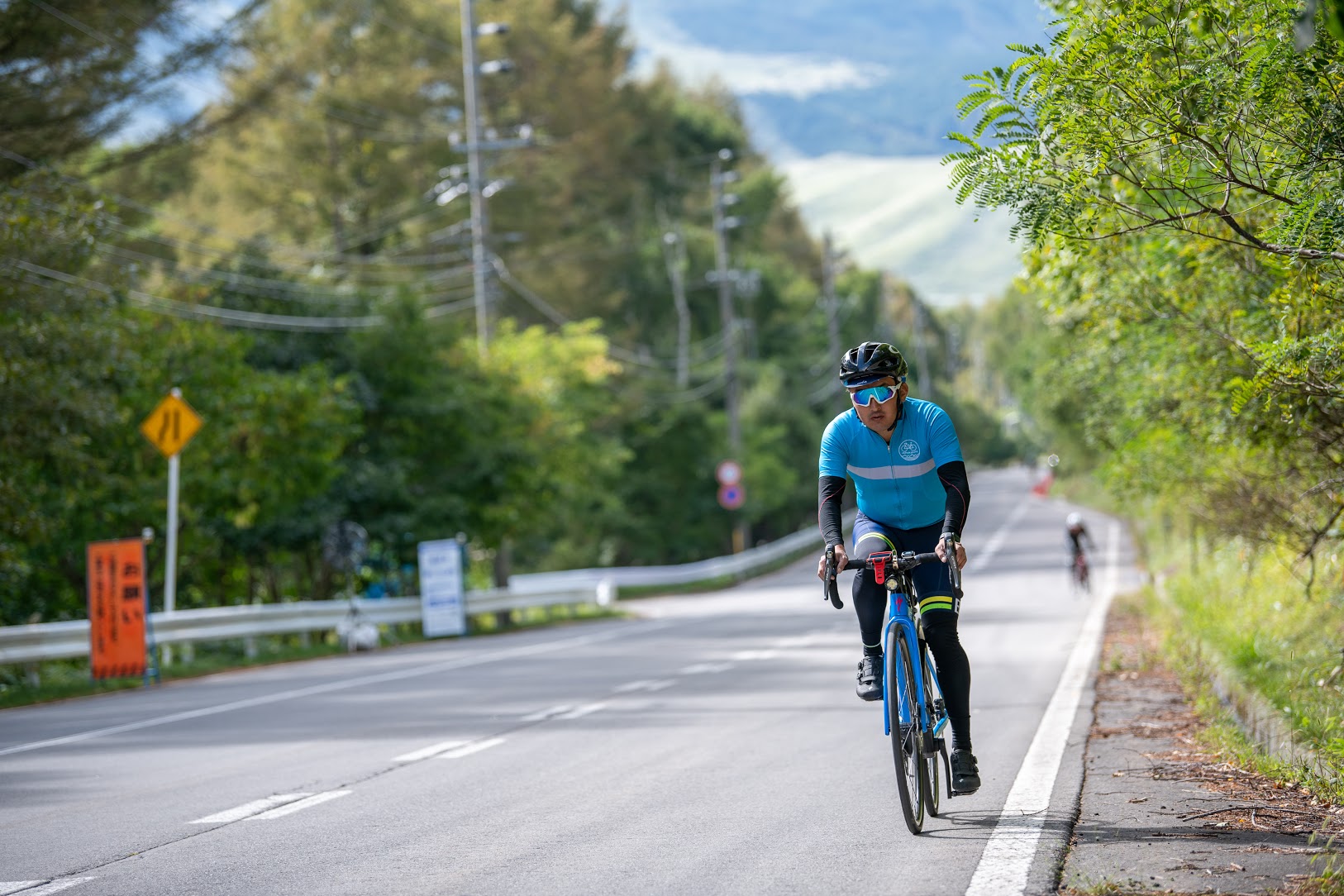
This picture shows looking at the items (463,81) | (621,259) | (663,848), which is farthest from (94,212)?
(621,259)

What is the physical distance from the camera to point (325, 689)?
16.6 metres

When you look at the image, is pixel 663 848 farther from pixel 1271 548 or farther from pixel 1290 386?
pixel 1271 548

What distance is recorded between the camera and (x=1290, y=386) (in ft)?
27.4

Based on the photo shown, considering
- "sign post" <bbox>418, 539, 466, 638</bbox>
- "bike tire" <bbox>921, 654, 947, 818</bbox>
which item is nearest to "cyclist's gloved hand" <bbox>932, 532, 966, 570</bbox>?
"bike tire" <bbox>921, 654, 947, 818</bbox>

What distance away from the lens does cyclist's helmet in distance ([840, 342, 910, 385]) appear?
7098 mm

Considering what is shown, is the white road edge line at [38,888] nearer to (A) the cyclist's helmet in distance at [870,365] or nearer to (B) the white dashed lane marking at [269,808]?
(B) the white dashed lane marking at [269,808]

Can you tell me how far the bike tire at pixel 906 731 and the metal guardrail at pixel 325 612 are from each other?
13870 mm

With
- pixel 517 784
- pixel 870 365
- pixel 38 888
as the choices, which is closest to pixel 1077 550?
pixel 517 784

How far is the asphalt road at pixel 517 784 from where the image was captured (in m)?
6.52

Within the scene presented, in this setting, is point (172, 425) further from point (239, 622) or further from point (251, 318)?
point (251, 318)

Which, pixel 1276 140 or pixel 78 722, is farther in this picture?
pixel 78 722

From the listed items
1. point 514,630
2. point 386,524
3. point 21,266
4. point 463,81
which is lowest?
point 514,630

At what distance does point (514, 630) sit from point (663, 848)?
79.1 feet

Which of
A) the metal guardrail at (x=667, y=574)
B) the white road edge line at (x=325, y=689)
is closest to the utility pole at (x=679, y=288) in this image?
the metal guardrail at (x=667, y=574)
